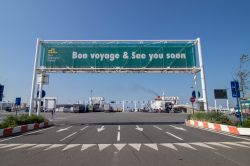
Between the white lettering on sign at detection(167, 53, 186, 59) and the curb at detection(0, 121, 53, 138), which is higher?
the white lettering on sign at detection(167, 53, 186, 59)

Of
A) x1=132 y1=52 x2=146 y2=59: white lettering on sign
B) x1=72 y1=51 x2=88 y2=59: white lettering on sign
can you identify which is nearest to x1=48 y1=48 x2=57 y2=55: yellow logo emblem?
x1=72 y1=51 x2=88 y2=59: white lettering on sign

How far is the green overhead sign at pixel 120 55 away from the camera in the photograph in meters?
21.6

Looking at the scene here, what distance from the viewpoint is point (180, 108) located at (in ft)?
273

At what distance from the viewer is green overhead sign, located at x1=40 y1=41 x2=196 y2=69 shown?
21562 mm

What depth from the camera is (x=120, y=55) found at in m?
21.7

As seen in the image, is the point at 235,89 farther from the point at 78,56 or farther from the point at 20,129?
the point at 20,129

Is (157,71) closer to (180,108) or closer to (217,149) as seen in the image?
(217,149)

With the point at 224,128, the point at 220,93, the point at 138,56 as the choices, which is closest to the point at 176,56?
the point at 138,56

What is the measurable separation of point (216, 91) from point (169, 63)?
5864mm

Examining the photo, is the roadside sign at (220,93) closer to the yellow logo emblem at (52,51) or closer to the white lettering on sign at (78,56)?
the white lettering on sign at (78,56)

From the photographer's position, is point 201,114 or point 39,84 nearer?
point 201,114

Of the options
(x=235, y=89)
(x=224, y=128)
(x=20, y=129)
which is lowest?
(x=20, y=129)

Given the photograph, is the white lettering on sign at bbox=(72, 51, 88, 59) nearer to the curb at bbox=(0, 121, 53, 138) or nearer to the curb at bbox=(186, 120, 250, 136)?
the curb at bbox=(0, 121, 53, 138)

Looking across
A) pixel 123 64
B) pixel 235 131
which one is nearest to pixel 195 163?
pixel 235 131
